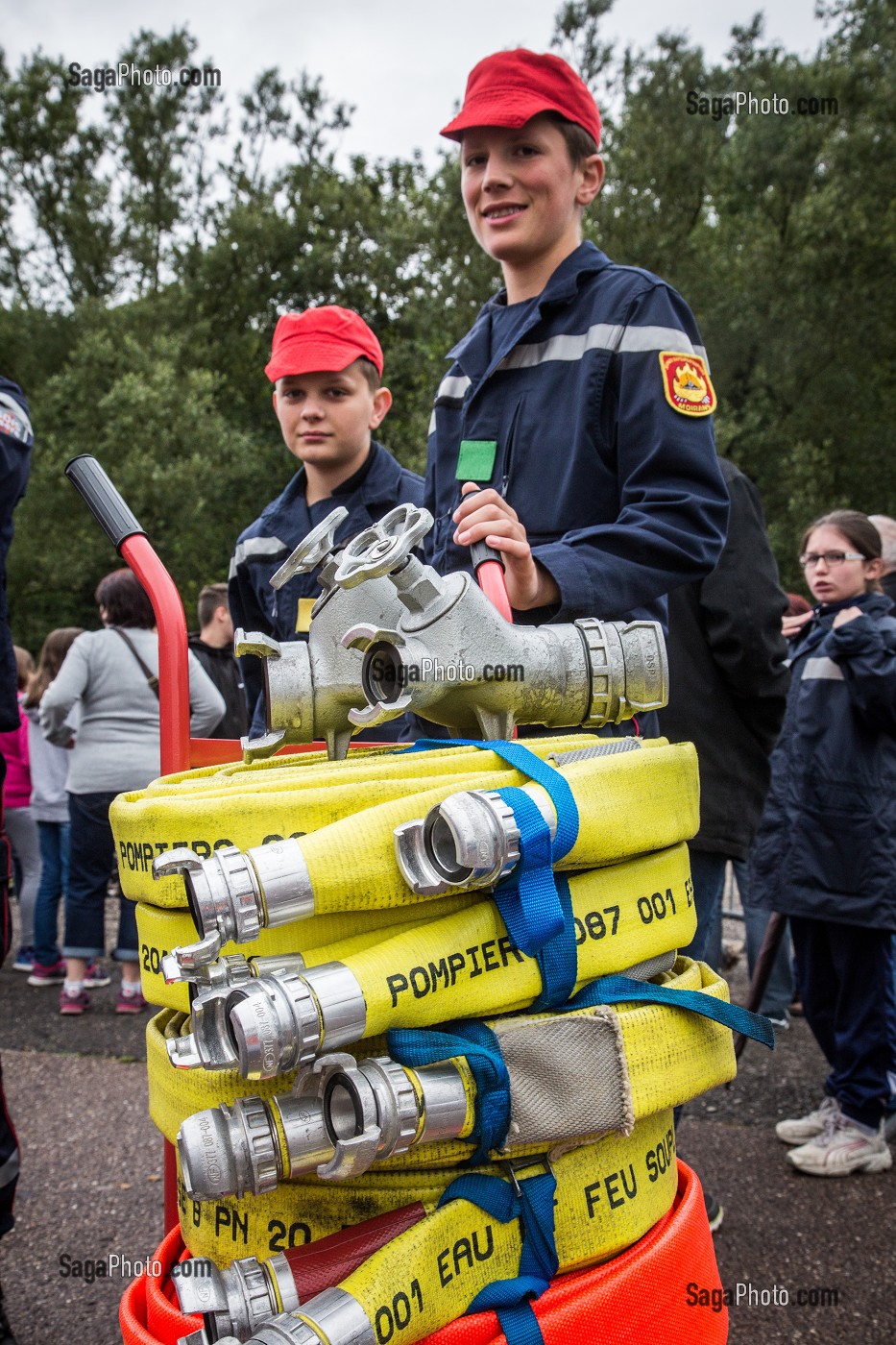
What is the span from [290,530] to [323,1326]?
2218 mm

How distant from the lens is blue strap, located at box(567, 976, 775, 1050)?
1173mm

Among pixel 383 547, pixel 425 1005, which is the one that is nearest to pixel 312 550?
pixel 383 547

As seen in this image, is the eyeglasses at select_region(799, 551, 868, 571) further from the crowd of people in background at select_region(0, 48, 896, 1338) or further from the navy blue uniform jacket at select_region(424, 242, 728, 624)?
the navy blue uniform jacket at select_region(424, 242, 728, 624)

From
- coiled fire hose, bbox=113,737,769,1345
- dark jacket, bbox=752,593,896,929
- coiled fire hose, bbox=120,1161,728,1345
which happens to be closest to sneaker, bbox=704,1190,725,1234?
dark jacket, bbox=752,593,896,929

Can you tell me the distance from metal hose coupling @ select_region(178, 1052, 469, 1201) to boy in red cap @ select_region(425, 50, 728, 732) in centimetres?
68

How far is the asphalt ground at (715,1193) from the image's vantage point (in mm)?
2492

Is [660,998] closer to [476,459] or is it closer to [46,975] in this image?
[476,459]

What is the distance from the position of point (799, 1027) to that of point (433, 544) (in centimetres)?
353

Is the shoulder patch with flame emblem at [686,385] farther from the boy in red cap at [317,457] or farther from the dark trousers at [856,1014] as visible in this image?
the dark trousers at [856,1014]

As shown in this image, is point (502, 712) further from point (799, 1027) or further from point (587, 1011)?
point (799, 1027)

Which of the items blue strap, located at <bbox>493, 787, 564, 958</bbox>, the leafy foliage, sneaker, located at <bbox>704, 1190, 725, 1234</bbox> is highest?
the leafy foliage

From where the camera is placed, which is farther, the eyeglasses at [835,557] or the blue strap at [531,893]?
the eyeglasses at [835,557]

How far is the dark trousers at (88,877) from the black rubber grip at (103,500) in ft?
12.3

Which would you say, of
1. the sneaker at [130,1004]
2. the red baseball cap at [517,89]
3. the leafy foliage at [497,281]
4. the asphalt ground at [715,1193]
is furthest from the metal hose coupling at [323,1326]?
the leafy foliage at [497,281]
